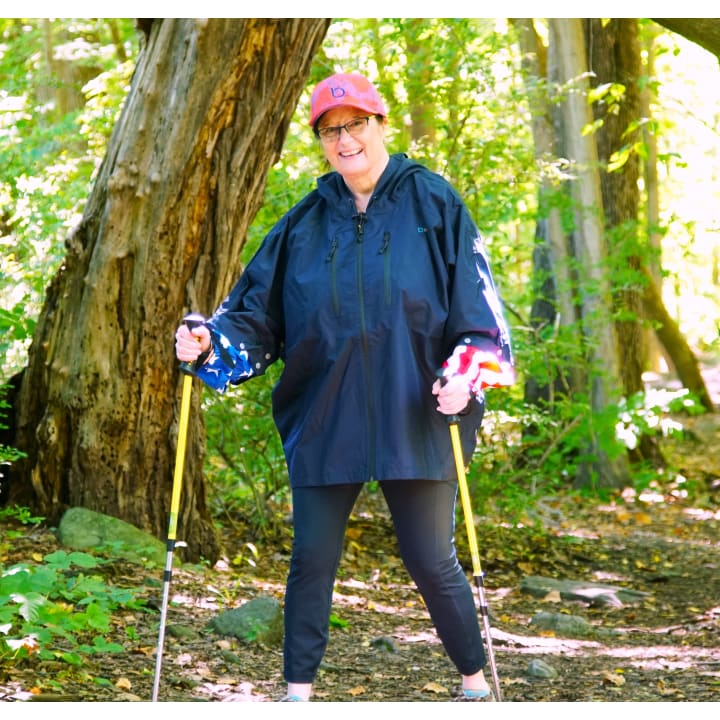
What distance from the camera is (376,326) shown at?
10.8 feet

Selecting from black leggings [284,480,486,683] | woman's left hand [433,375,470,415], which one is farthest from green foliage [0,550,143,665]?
woman's left hand [433,375,470,415]

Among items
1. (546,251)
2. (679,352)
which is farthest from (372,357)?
(679,352)

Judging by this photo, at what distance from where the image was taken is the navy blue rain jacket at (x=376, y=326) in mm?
3281

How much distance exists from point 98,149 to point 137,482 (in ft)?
11.3

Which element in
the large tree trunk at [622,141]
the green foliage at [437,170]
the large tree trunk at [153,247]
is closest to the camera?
the large tree trunk at [153,247]

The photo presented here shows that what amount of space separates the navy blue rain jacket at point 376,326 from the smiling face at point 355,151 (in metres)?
0.05

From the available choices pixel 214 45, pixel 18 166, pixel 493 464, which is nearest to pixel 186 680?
pixel 214 45

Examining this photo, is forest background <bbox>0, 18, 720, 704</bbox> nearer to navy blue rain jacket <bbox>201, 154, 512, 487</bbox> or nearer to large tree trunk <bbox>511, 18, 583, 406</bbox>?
large tree trunk <bbox>511, 18, 583, 406</bbox>

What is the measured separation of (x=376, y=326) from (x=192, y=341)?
22.9 inches

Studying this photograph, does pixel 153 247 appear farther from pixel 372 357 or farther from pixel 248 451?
pixel 372 357

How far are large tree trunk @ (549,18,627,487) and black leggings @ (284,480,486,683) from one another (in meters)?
6.13

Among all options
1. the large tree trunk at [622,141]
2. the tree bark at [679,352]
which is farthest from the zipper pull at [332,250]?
the tree bark at [679,352]

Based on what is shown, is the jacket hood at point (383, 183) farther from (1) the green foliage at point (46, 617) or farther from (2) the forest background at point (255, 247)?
(2) the forest background at point (255, 247)
